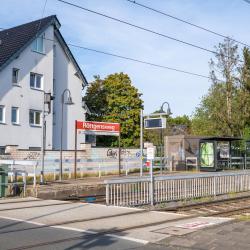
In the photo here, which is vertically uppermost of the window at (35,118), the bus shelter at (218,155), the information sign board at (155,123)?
the window at (35,118)

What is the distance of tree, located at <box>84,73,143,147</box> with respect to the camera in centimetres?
5138

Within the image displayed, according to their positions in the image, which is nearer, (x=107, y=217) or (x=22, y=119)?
(x=107, y=217)

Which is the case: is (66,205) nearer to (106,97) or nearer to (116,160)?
(116,160)

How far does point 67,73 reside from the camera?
41.1 metres

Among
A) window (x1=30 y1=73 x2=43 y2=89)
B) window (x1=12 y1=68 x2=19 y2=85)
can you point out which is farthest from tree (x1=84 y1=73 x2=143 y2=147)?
window (x1=12 y1=68 x2=19 y2=85)

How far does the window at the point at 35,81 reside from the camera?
121ft

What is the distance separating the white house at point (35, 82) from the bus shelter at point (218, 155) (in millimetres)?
11384

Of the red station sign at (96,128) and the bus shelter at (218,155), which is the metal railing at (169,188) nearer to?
the bus shelter at (218,155)

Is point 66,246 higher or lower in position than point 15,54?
lower

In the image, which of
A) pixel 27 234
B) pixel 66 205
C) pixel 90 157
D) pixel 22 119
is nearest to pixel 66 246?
pixel 27 234

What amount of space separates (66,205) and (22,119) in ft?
66.0

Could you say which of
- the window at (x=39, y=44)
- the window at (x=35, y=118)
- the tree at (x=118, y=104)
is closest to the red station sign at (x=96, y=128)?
the window at (x=35, y=118)

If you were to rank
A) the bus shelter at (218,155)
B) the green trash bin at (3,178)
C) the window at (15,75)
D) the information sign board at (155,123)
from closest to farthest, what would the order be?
the green trash bin at (3,178), the information sign board at (155,123), the bus shelter at (218,155), the window at (15,75)

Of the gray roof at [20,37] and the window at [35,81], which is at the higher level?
the gray roof at [20,37]
